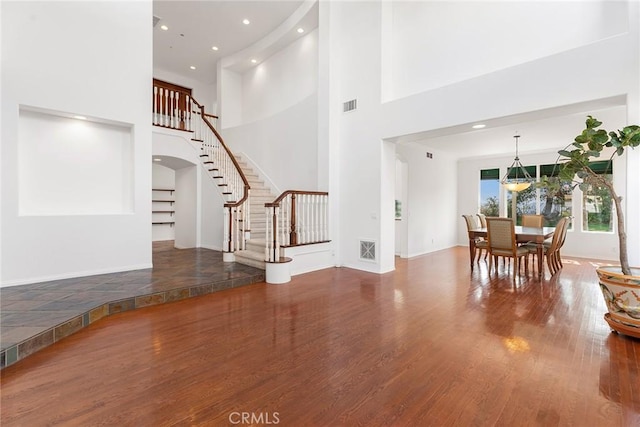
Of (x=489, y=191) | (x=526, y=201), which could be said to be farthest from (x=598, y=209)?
(x=489, y=191)

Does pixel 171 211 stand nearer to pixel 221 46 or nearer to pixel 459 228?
pixel 221 46

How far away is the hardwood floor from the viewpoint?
177 centimetres

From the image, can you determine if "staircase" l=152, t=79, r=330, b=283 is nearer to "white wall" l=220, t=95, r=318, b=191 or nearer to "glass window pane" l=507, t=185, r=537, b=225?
"white wall" l=220, t=95, r=318, b=191

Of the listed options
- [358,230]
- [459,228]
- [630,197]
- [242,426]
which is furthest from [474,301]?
[459,228]

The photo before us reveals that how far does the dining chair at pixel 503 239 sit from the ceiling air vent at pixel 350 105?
134 inches

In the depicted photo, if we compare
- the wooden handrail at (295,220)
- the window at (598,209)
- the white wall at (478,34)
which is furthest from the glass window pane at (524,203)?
the wooden handrail at (295,220)

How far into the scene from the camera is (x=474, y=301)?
12.8 feet

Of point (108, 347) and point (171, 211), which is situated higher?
point (171, 211)

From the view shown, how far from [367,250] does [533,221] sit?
15.6 feet

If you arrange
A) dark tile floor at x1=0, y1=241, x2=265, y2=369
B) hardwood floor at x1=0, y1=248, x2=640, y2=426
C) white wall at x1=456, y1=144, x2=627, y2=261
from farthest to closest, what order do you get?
1. white wall at x1=456, y1=144, x2=627, y2=261
2. dark tile floor at x1=0, y1=241, x2=265, y2=369
3. hardwood floor at x1=0, y1=248, x2=640, y2=426

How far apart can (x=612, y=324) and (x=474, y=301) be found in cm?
131

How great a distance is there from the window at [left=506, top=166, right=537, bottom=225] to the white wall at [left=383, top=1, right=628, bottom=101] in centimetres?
553

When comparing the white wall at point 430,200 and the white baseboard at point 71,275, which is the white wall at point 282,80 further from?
the white baseboard at point 71,275

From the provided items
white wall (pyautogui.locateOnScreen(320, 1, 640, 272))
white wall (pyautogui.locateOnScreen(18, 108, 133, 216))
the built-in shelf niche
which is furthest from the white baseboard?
the built-in shelf niche
